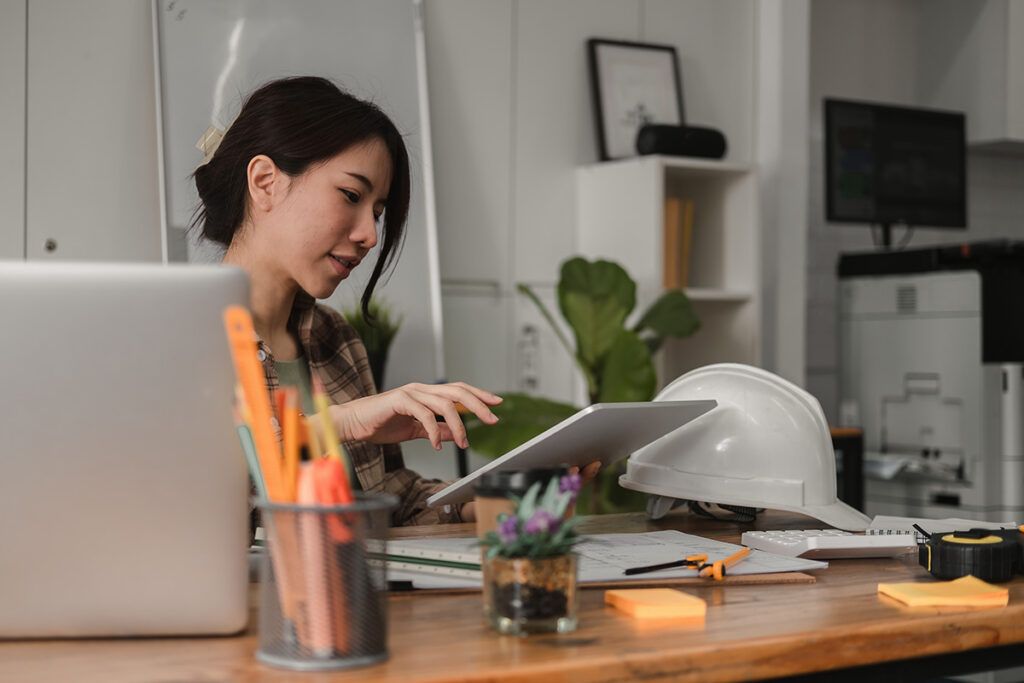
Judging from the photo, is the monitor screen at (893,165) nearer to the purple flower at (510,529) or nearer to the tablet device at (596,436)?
the tablet device at (596,436)

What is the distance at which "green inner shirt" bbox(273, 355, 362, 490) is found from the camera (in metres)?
2.00

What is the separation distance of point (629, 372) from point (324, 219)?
1.51 m

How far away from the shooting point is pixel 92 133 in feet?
10.1

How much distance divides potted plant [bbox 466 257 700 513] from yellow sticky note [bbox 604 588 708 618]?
2.07 meters

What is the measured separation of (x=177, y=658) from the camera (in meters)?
0.94

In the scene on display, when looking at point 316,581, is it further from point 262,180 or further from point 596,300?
point 596,300

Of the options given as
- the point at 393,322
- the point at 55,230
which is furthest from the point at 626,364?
the point at 55,230

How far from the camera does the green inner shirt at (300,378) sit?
6.56ft

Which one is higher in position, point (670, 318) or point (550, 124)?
point (550, 124)

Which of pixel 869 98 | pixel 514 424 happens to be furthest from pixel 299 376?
pixel 869 98

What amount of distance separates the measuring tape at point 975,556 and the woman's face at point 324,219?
3.47 feet

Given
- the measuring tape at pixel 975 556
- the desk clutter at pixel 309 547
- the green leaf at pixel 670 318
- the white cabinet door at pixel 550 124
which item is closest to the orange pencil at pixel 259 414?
the desk clutter at pixel 309 547

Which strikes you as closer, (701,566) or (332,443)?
(332,443)

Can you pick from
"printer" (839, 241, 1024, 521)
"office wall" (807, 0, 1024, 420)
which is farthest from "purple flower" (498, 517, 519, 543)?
"office wall" (807, 0, 1024, 420)
